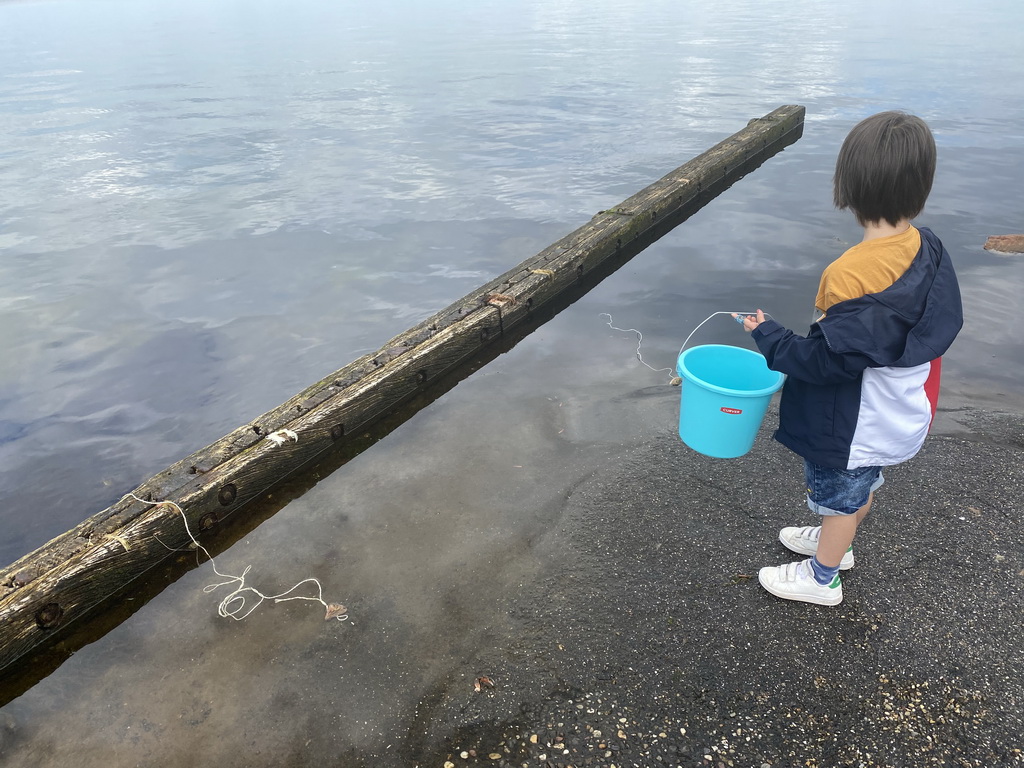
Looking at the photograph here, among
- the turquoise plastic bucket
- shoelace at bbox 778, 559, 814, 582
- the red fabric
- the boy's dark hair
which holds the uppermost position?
the boy's dark hair

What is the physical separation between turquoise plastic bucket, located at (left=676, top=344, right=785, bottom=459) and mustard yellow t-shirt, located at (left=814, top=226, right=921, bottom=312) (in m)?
1.01

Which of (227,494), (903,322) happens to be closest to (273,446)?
(227,494)

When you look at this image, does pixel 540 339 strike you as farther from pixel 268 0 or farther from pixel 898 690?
pixel 268 0

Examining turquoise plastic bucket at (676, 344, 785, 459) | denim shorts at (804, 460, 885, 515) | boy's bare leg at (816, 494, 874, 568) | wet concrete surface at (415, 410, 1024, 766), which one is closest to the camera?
wet concrete surface at (415, 410, 1024, 766)

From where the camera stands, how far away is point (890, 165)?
9.45 feet

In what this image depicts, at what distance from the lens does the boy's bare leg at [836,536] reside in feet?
11.4

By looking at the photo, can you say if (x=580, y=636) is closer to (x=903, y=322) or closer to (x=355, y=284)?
(x=903, y=322)

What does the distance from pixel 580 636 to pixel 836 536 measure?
4.76ft

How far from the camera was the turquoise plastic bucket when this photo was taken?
Result: 4.07m

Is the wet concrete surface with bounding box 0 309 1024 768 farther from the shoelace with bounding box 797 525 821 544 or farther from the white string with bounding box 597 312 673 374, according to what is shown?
the white string with bounding box 597 312 673 374

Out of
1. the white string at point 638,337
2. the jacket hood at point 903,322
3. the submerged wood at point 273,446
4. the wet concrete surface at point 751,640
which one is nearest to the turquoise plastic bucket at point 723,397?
the wet concrete surface at point 751,640

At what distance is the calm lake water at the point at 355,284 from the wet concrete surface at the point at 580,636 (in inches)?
1.5

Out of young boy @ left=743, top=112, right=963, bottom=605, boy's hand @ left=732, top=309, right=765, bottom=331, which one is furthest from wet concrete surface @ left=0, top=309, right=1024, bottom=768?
boy's hand @ left=732, top=309, right=765, bottom=331

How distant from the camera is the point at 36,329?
848 centimetres
